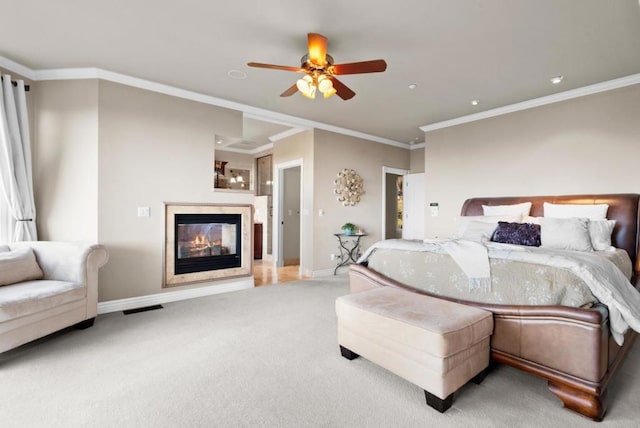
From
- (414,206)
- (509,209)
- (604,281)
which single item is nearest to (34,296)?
(604,281)

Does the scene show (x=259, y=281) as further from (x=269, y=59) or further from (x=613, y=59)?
(x=613, y=59)

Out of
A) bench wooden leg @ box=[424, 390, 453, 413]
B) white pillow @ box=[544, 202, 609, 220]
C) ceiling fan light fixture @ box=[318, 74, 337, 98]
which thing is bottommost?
bench wooden leg @ box=[424, 390, 453, 413]

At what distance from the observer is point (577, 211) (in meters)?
3.61

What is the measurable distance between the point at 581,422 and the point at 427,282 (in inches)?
47.1

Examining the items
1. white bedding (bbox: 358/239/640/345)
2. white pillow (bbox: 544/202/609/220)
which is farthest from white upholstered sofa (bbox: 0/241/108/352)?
white pillow (bbox: 544/202/609/220)

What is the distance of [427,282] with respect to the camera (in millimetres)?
2609

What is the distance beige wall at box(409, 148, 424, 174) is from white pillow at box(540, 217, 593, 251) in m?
3.79

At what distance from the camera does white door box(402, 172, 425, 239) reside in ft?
21.8

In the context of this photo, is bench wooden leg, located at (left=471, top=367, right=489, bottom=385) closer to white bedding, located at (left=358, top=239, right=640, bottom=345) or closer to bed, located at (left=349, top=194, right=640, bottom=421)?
bed, located at (left=349, top=194, right=640, bottom=421)

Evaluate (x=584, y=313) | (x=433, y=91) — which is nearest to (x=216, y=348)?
(x=584, y=313)

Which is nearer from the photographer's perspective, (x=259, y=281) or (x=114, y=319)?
(x=114, y=319)

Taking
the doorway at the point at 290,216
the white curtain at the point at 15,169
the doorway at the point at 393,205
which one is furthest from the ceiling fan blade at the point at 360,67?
Answer: the doorway at the point at 393,205

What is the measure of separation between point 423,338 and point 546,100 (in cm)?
409

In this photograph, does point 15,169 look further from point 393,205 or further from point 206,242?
point 393,205
